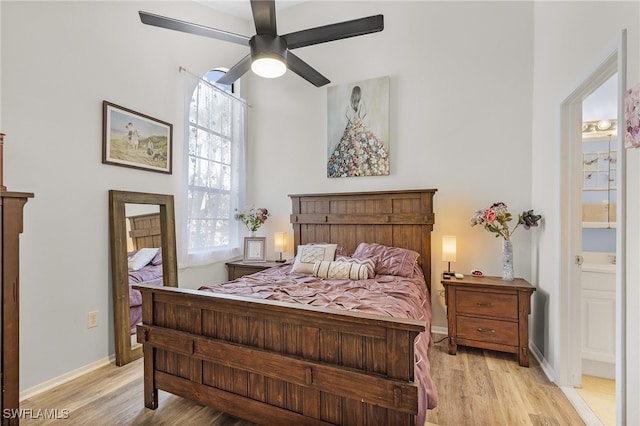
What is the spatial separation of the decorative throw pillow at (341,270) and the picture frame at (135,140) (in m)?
1.87

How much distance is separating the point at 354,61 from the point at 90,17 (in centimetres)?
263

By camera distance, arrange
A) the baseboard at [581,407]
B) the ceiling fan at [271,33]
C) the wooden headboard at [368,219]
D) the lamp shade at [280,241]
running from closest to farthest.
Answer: the baseboard at [581,407], the ceiling fan at [271,33], the wooden headboard at [368,219], the lamp shade at [280,241]

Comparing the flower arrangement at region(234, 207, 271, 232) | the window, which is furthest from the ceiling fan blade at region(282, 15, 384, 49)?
the flower arrangement at region(234, 207, 271, 232)

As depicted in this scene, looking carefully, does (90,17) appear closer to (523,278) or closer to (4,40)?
(4,40)

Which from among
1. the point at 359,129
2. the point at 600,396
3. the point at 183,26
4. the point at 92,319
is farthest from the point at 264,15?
the point at 600,396

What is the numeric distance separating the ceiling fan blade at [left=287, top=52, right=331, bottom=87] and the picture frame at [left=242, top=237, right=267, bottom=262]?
81.1 inches

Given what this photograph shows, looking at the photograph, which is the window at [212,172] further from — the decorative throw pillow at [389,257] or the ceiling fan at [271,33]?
the decorative throw pillow at [389,257]

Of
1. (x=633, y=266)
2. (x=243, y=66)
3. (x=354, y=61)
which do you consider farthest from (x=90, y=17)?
(x=633, y=266)

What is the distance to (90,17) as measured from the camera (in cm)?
248

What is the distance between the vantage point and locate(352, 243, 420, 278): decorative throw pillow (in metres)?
2.94

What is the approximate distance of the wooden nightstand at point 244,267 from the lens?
370 centimetres

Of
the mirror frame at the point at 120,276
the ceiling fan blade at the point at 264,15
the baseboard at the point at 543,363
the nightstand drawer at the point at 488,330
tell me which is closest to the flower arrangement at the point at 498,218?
the nightstand drawer at the point at 488,330

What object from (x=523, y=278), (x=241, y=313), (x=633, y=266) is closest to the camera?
(x=633, y=266)

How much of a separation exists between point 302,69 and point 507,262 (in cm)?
257
